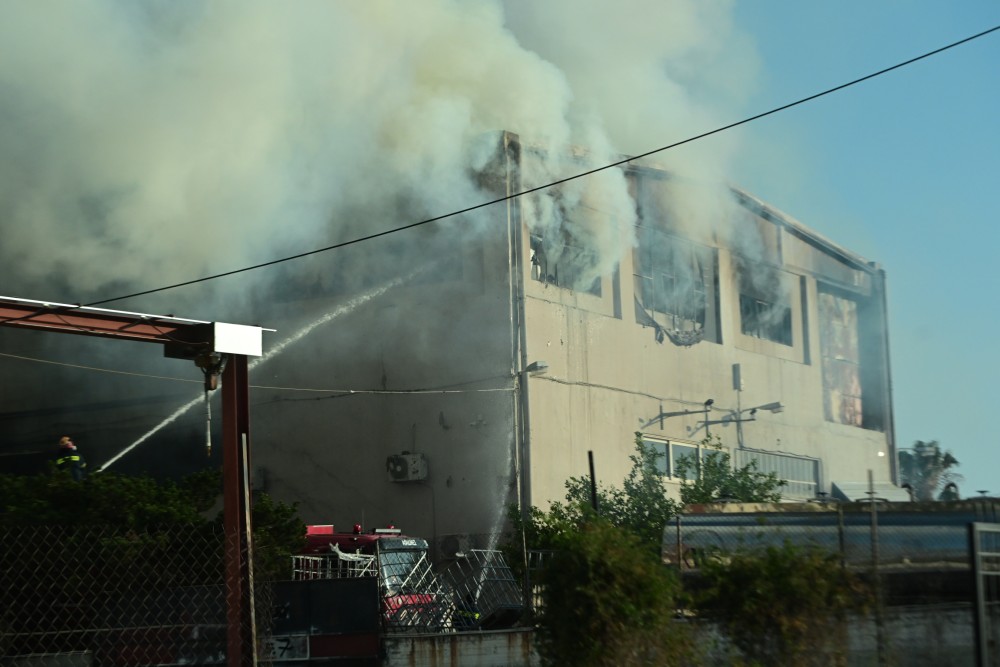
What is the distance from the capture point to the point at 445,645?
11.2 meters

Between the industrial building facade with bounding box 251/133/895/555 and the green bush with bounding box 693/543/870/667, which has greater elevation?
the industrial building facade with bounding box 251/133/895/555

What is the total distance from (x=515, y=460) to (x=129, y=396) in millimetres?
8408

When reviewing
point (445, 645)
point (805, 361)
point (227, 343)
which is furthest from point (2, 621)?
point (805, 361)

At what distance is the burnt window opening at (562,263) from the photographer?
20.7m

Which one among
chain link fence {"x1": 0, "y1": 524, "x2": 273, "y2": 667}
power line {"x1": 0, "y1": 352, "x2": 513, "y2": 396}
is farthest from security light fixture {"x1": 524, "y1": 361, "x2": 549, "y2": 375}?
chain link fence {"x1": 0, "y1": 524, "x2": 273, "y2": 667}

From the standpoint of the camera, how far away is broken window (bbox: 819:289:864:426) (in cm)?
2900

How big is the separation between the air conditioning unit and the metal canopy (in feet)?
35.9

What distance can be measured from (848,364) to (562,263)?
38.3ft

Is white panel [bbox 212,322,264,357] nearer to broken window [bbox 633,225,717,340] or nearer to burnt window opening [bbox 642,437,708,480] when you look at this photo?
burnt window opening [bbox 642,437,708,480]

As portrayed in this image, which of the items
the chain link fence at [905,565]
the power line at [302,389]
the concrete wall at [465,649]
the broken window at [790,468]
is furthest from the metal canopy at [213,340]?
the broken window at [790,468]

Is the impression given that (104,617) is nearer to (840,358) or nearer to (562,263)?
(562,263)

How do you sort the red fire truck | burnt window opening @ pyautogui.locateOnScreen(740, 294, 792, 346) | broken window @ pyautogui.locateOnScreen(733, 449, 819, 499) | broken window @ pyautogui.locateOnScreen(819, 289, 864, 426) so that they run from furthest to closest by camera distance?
broken window @ pyautogui.locateOnScreen(819, 289, 864, 426) → burnt window opening @ pyautogui.locateOnScreen(740, 294, 792, 346) → broken window @ pyautogui.locateOnScreen(733, 449, 819, 499) → the red fire truck

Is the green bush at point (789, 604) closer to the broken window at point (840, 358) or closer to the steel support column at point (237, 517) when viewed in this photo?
the steel support column at point (237, 517)

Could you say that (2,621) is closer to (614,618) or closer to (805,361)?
(614,618)
